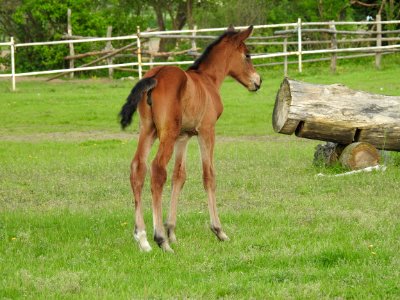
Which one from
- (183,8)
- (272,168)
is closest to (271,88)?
(272,168)

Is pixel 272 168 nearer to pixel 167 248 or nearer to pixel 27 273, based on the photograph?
pixel 167 248

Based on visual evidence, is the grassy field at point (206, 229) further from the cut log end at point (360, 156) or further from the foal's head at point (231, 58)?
the foal's head at point (231, 58)

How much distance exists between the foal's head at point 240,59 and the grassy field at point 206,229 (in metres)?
1.50

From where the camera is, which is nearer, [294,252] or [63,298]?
[63,298]

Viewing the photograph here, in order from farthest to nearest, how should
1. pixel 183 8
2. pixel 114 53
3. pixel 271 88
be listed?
pixel 183 8, pixel 114 53, pixel 271 88

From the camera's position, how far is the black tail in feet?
27.6

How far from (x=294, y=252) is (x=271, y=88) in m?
20.7

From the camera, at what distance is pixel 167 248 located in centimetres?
846

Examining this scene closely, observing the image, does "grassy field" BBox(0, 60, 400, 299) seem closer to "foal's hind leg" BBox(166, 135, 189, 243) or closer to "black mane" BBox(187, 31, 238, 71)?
"foal's hind leg" BBox(166, 135, 189, 243)

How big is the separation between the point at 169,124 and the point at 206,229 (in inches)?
59.9

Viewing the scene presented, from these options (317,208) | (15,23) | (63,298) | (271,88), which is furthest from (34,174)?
(15,23)

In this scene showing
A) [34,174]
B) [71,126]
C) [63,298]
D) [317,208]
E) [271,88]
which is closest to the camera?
[63,298]

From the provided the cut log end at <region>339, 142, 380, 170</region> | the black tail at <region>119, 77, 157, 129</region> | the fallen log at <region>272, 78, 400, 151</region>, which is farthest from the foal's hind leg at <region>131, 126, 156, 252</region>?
the cut log end at <region>339, 142, 380, 170</region>

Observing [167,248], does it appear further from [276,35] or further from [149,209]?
[276,35]
